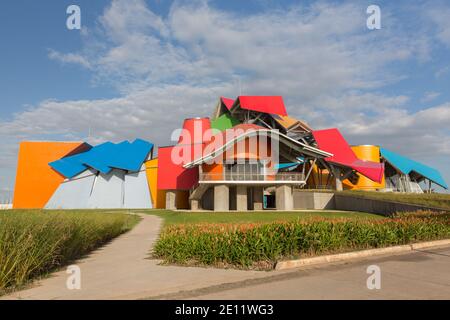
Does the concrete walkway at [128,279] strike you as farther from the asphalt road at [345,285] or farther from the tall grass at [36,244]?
the asphalt road at [345,285]

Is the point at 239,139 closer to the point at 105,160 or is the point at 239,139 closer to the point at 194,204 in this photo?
the point at 194,204

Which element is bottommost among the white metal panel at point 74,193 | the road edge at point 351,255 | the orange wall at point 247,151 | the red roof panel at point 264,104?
the road edge at point 351,255

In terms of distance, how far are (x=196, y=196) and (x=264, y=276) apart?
110ft

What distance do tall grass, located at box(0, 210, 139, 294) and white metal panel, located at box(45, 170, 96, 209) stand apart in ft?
128

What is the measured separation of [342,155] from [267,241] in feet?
140

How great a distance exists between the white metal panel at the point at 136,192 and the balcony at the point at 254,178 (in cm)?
1590

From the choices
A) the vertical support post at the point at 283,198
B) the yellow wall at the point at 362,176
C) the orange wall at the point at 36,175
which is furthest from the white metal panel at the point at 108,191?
the yellow wall at the point at 362,176

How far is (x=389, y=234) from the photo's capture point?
10.9 metres

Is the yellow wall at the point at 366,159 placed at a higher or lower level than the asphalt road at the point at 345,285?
higher

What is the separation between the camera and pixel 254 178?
36.9m

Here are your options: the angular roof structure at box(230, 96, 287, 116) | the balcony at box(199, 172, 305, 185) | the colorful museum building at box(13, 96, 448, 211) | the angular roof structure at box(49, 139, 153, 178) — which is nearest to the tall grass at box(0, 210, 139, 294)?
the balcony at box(199, 172, 305, 185)

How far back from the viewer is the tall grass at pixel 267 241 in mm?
8844
